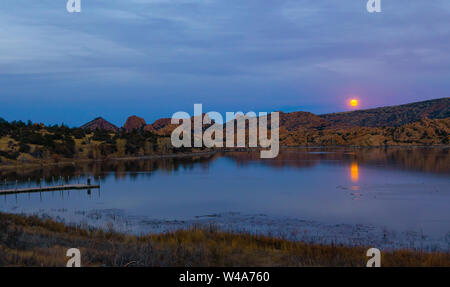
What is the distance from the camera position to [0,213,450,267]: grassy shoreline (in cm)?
1228

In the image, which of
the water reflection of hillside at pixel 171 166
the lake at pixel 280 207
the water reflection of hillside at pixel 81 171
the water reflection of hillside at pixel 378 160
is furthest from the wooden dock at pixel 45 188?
the water reflection of hillside at pixel 378 160

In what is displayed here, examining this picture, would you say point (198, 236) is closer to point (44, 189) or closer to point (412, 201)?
point (412, 201)

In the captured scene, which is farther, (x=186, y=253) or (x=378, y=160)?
(x=378, y=160)

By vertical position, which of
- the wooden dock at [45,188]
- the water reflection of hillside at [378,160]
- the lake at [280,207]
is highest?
the water reflection of hillside at [378,160]

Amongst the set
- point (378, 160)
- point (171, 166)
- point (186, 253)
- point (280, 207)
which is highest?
point (186, 253)

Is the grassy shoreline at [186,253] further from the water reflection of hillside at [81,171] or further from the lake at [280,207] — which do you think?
the water reflection of hillside at [81,171]

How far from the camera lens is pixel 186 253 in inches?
535

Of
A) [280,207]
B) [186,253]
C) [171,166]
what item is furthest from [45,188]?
[171,166]

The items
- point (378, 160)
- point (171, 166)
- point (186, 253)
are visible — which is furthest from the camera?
point (378, 160)

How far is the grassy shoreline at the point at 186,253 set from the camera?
40.3ft

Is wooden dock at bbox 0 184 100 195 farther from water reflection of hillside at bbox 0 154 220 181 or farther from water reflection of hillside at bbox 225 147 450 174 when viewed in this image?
water reflection of hillside at bbox 225 147 450 174

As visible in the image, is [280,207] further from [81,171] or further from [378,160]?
[378,160]

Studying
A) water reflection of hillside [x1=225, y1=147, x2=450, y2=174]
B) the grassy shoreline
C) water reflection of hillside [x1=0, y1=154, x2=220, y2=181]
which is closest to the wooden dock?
water reflection of hillside [x1=0, y1=154, x2=220, y2=181]
